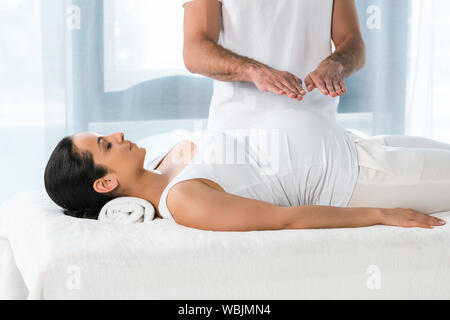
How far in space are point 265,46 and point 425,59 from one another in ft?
4.86

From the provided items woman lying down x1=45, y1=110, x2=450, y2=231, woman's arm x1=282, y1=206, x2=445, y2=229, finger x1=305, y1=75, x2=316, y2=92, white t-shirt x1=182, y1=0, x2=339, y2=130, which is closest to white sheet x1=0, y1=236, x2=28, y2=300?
woman lying down x1=45, y1=110, x2=450, y2=231

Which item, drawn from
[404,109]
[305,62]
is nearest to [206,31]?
[305,62]

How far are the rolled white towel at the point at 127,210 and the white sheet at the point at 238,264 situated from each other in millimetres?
165

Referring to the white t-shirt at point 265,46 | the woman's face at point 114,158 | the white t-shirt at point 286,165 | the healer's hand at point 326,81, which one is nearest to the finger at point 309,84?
the healer's hand at point 326,81

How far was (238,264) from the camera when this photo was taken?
1.12 metres

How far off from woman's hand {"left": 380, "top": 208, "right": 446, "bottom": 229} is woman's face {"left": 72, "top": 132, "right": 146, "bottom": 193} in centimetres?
70

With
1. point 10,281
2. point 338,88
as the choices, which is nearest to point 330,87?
point 338,88

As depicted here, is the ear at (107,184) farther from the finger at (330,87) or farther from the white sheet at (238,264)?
the finger at (330,87)

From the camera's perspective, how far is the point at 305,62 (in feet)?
6.19

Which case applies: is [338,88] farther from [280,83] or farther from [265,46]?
[265,46]
